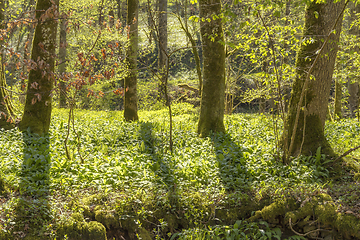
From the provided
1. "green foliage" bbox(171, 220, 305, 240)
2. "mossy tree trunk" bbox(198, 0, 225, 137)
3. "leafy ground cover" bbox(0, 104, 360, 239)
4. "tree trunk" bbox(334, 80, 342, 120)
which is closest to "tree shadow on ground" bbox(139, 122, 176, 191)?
"leafy ground cover" bbox(0, 104, 360, 239)

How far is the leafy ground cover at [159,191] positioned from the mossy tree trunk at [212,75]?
55.9 inches

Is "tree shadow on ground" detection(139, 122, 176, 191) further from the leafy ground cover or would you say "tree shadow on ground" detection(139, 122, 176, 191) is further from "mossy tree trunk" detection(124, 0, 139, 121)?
"mossy tree trunk" detection(124, 0, 139, 121)

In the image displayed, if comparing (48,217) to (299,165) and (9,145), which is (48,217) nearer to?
(9,145)

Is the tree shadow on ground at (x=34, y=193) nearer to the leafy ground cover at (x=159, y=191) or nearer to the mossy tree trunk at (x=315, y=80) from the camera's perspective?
the leafy ground cover at (x=159, y=191)

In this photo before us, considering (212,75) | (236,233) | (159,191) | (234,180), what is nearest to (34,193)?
(159,191)

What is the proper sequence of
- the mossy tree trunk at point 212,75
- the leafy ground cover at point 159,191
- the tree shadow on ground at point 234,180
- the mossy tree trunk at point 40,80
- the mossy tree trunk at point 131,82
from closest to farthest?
1. the leafy ground cover at point 159,191
2. the tree shadow on ground at point 234,180
3. the mossy tree trunk at point 40,80
4. the mossy tree trunk at point 212,75
5. the mossy tree trunk at point 131,82

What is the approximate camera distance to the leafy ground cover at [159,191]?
→ 4016mm

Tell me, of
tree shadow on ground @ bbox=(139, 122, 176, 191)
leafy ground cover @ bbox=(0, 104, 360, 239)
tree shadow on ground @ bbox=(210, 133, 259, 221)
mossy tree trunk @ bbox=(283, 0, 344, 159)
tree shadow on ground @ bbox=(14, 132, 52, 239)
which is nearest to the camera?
tree shadow on ground @ bbox=(14, 132, 52, 239)

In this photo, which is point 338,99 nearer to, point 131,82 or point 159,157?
point 131,82

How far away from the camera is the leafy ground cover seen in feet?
13.2

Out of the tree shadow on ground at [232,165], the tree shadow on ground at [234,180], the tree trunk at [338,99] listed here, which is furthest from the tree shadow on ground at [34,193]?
the tree trunk at [338,99]

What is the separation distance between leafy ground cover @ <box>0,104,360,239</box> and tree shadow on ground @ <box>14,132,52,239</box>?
0.6 inches

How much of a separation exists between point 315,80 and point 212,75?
113 inches

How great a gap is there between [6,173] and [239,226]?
13.9 feet
